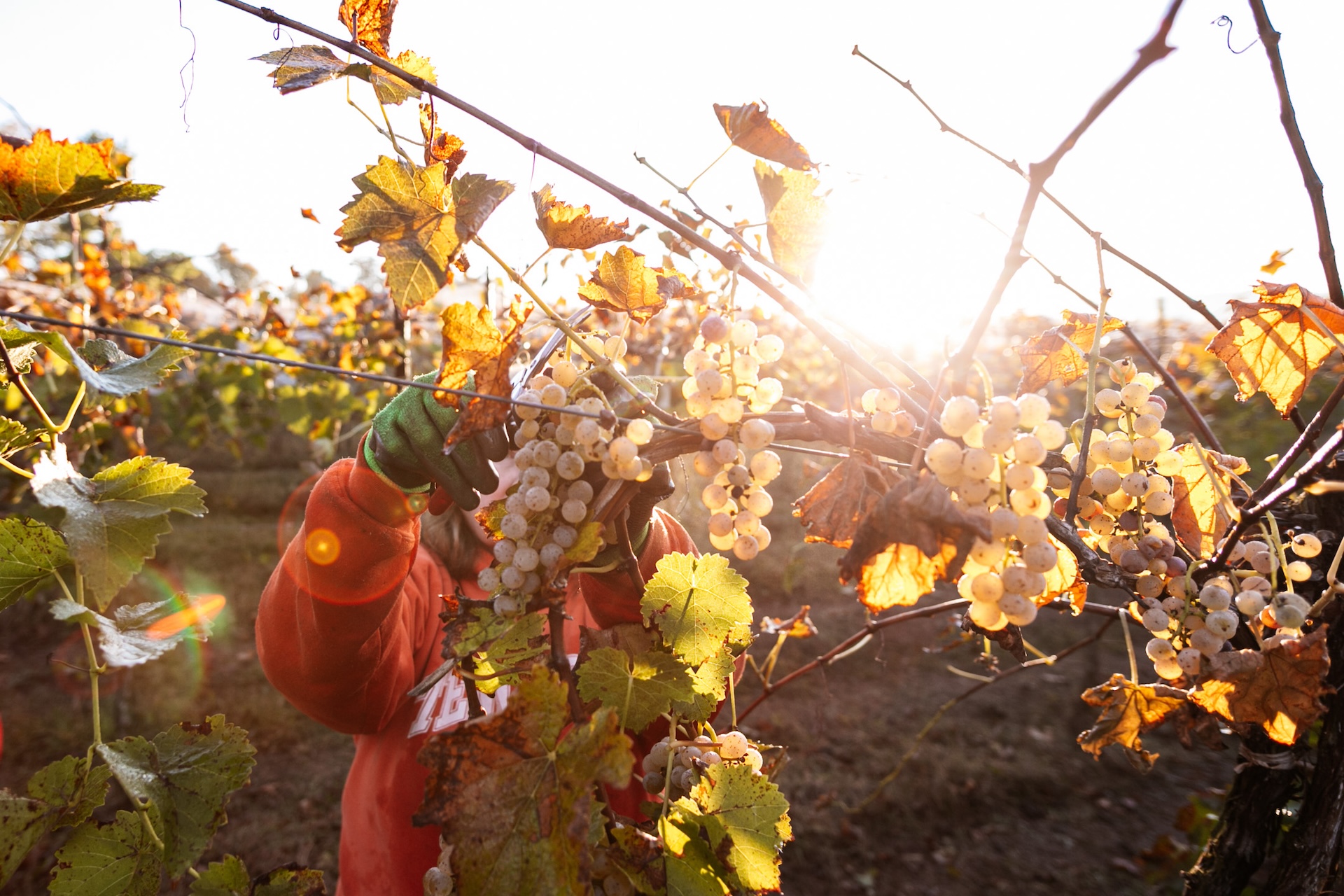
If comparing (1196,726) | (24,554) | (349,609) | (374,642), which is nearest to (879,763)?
(374,642)

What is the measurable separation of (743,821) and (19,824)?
28.4 inches

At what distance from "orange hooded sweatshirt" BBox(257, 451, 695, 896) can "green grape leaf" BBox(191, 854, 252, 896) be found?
0.46m

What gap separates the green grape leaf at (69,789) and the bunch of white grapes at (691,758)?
22.3 inches

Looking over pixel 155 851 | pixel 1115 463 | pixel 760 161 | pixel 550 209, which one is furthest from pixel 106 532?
pixel 1115 463

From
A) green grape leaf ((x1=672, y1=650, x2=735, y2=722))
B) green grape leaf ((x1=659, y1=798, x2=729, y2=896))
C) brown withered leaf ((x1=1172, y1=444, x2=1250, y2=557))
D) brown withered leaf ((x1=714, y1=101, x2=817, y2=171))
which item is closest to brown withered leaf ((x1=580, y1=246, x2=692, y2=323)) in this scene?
brown withered leaf ((x1=714, y1=101, x2=817, y2=171))

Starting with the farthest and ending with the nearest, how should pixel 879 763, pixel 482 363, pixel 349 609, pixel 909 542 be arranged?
pixel 879 763 → pixel 349 609 → pixel 482 363 → pixel 909 542

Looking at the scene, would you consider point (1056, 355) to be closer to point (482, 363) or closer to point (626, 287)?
point (626, 287)

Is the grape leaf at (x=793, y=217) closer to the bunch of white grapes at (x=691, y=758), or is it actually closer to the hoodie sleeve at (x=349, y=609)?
the bunch of white grapes at (x=691, y=758)

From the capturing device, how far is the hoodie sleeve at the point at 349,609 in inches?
47.4

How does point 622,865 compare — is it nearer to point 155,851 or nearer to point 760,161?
point 155,851

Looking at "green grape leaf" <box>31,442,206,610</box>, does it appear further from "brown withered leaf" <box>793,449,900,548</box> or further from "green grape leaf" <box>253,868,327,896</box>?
"brown withered leaf" <box>793,449,900,548</box>

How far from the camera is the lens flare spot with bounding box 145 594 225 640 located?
782 millimetres

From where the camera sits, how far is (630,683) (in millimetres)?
746

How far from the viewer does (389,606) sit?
4.66ft
